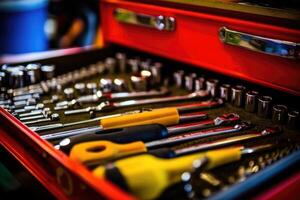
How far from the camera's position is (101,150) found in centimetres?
52

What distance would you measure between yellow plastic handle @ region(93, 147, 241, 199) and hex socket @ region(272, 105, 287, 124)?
23 cm

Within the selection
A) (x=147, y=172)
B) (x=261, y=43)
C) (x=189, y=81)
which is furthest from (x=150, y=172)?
(x=189, y=81)

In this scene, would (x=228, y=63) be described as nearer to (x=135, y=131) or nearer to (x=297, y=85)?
(x=297, y=85)

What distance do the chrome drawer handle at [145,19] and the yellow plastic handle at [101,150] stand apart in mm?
350

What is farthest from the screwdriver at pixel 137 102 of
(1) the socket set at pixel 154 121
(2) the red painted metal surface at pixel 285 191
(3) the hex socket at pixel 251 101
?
(2) the red painted metal surface at pixel 285 191

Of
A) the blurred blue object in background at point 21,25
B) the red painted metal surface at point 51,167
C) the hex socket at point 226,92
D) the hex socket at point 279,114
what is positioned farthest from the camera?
the blurred blue object in background at point 21,25

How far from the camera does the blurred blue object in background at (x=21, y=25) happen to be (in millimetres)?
1673

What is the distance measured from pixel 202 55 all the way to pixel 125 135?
11.4 inches

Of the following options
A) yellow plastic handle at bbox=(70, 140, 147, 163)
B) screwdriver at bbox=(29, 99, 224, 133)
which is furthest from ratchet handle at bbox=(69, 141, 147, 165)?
screwdriver at bbox=(29, 99, 224, 133)

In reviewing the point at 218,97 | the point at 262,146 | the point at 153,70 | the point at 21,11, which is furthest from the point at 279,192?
the point at 21,11

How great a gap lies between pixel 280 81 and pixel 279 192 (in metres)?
0.23

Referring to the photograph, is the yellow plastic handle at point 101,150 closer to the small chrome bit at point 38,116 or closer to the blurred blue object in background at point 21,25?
the small chrome bit at point 38,116

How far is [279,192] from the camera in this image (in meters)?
0.47

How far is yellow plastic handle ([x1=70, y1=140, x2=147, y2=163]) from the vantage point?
0.50 m
